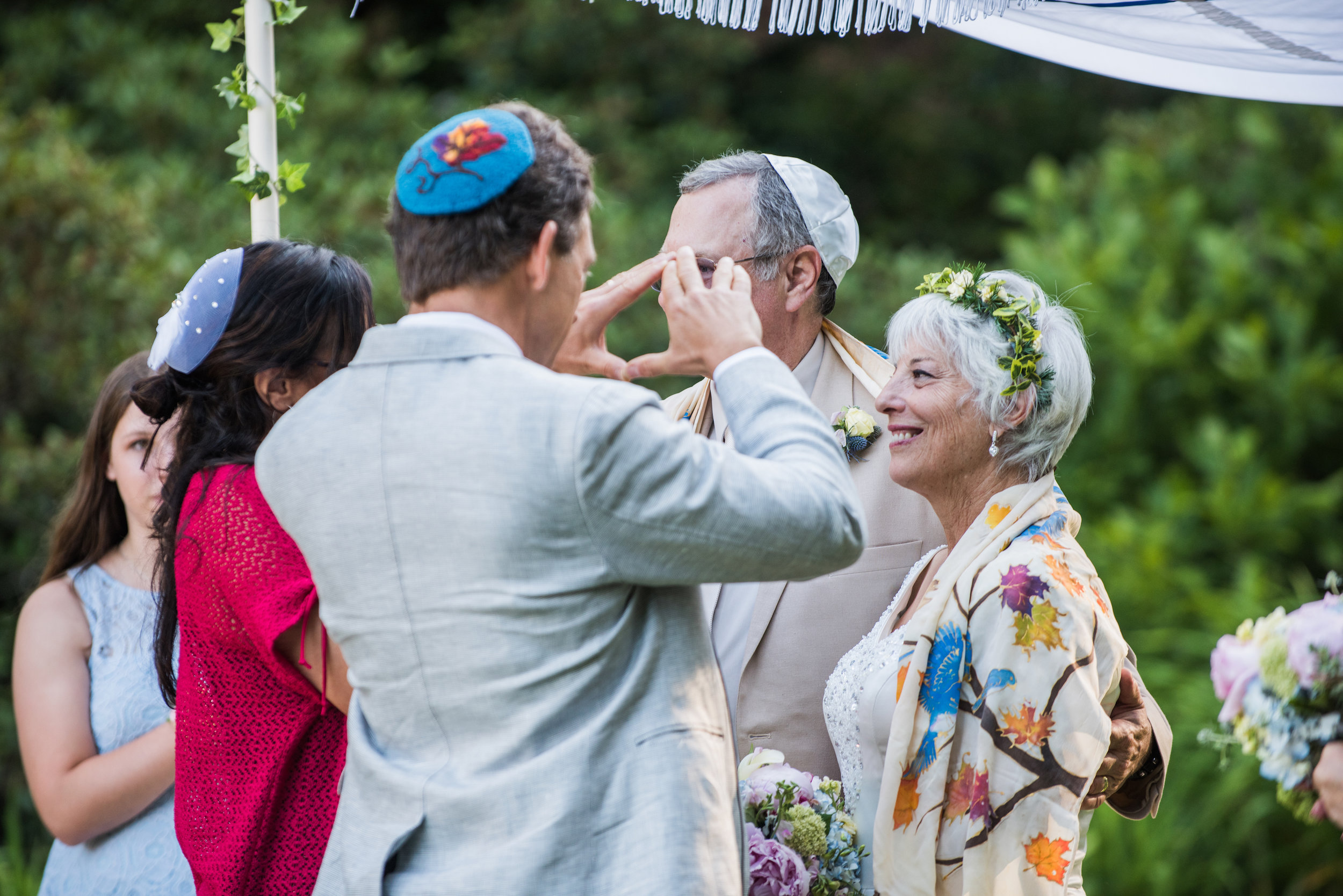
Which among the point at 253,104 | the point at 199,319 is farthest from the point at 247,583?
the point at 253,104

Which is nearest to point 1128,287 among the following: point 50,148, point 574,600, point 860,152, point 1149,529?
point 1149,529

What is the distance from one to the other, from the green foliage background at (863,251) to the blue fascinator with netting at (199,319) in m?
3.12

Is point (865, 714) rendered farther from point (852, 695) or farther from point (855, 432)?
point (855, 432)

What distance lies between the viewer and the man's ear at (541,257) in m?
1.66

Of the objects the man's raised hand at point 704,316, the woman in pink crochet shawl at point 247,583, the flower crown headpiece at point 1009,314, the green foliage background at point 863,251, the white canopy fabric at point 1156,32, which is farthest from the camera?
the green foliage background at point 863,251

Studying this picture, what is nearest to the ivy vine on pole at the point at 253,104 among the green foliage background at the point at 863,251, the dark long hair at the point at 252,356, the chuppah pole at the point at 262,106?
the chuppah pole at the point at 262,106

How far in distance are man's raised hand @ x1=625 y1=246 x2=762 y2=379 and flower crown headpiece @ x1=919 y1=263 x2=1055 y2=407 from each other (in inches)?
33.2

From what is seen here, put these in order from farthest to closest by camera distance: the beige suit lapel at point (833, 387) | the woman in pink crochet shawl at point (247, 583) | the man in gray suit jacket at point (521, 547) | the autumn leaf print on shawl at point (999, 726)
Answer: the beige suit lapel at point (833, 387), the autumn leaf print on shawl at point (999, 726), the woman in pink crochet shawl at point (247, 583), the man in gray suit jacket at point (521, 547)

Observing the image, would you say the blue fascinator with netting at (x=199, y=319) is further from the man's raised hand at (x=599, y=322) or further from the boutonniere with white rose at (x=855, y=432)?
the boutonniere with white rose at (x=855, y=432)

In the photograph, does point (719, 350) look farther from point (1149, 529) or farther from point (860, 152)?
point (860, 152)

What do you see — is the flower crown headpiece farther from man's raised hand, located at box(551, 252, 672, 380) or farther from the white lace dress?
man's raised hand, located at box(551, 252, 672, 380)

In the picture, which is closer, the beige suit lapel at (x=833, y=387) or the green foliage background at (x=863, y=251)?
the beige suit lapel at (x=833, y=387)

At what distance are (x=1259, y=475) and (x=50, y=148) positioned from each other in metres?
5.95

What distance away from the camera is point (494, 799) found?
157 cm
